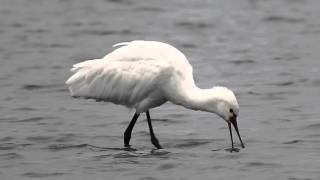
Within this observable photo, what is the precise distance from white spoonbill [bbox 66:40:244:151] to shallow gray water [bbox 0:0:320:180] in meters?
0.67

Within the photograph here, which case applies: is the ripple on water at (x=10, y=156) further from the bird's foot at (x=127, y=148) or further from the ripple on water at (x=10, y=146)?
the bird's foot at (x=127, y=148)

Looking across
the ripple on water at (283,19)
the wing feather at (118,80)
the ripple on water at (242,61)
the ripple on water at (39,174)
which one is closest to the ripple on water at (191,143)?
the wing feather at (118,80)

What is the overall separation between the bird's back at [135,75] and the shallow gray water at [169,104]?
73 cm

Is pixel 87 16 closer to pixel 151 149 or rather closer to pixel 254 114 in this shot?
pixel 254 114

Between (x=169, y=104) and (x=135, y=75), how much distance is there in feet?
13.0

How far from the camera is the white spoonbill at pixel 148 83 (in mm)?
16375

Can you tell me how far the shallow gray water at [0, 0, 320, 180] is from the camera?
16.1 m

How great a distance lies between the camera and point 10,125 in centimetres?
1883

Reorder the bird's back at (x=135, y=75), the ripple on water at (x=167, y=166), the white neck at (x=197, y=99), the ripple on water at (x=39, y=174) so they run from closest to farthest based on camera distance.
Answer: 1. the ripple on water at (x=39, y=174)
2. the ripple on water at (x=167, y=166)
3. the white neck at (x=197, y=99)
4. the bird's back at (x=135, y=75)

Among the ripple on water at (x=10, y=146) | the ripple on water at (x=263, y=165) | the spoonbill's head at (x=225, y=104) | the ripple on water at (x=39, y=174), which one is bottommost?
the ripple on water at (x=10, y=146)

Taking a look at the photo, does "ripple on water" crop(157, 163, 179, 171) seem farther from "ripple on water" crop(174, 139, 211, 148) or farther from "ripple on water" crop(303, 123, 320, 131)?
"ripple on water" crop(303, 123, 320, 131)

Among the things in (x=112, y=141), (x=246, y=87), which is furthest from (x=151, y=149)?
(x=246, y=87)

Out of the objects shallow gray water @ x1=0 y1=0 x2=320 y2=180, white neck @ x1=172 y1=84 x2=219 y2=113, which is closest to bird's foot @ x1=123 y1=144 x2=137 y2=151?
shallow gray water @ x1=0 y1=0 x2=320 y2=180

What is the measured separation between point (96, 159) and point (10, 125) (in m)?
2.88
